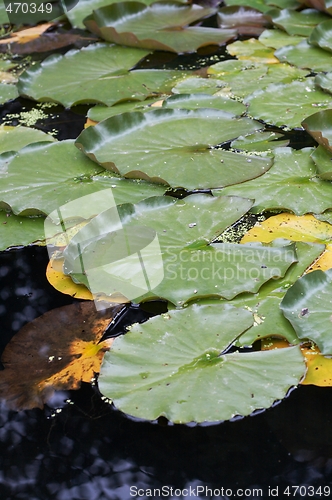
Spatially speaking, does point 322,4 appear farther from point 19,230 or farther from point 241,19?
point 19,230

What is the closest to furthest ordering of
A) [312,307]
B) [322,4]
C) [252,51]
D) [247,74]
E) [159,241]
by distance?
1. [312,307]
2. [159,241]
3. [247,74]
4. [252,51]
5. [322,4]

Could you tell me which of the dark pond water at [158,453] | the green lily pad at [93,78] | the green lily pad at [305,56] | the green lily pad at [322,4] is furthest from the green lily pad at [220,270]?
the green lily pad at [322,4]

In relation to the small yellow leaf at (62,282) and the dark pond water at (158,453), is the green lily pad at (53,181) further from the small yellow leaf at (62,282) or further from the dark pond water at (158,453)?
the dark pond water at (158,453)

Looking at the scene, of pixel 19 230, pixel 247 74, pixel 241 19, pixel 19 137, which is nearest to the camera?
pixel 19 230

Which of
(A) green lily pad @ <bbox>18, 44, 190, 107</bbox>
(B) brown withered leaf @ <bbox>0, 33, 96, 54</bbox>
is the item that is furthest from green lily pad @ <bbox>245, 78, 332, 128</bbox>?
(B) brown withered leaf @ <bbox>0, 33, 96, 54</bbox>

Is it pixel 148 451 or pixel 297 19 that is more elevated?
pixel 297 19

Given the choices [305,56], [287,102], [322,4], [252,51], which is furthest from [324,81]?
[322,4]

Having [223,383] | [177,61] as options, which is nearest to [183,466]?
[223,383]
